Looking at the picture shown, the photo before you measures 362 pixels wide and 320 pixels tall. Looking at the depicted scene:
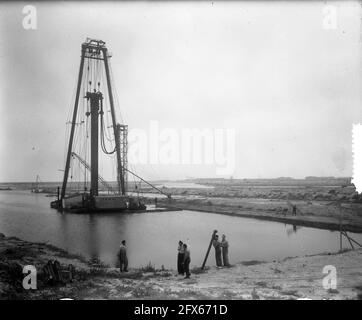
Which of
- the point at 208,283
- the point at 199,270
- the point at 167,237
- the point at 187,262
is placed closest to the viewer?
the point at 208,283

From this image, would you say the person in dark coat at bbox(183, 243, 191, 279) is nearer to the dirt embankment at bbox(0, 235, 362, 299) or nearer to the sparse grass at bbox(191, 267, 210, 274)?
the dirt embankment at bbox(0, 235, 362, 299)

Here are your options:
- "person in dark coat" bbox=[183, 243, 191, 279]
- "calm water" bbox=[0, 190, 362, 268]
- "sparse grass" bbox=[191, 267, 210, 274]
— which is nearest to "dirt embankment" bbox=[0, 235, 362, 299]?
"sparse grass" bbox=[191, 267, 210, 274]

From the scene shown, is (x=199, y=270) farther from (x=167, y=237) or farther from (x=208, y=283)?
(x=167, y=237)

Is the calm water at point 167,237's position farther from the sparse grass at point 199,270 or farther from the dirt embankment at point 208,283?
the dirt embankment at point 208,283

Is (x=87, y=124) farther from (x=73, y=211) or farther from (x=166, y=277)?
(x=166, y=277)

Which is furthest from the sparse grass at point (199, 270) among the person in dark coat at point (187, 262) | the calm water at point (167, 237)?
the calm water at point (167, 237)

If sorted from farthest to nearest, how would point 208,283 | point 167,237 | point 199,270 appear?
point 167,237, point 199,270, point 208,283

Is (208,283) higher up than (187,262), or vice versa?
(187,262)

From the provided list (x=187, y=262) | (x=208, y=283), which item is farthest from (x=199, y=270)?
(x=208, y=283)
